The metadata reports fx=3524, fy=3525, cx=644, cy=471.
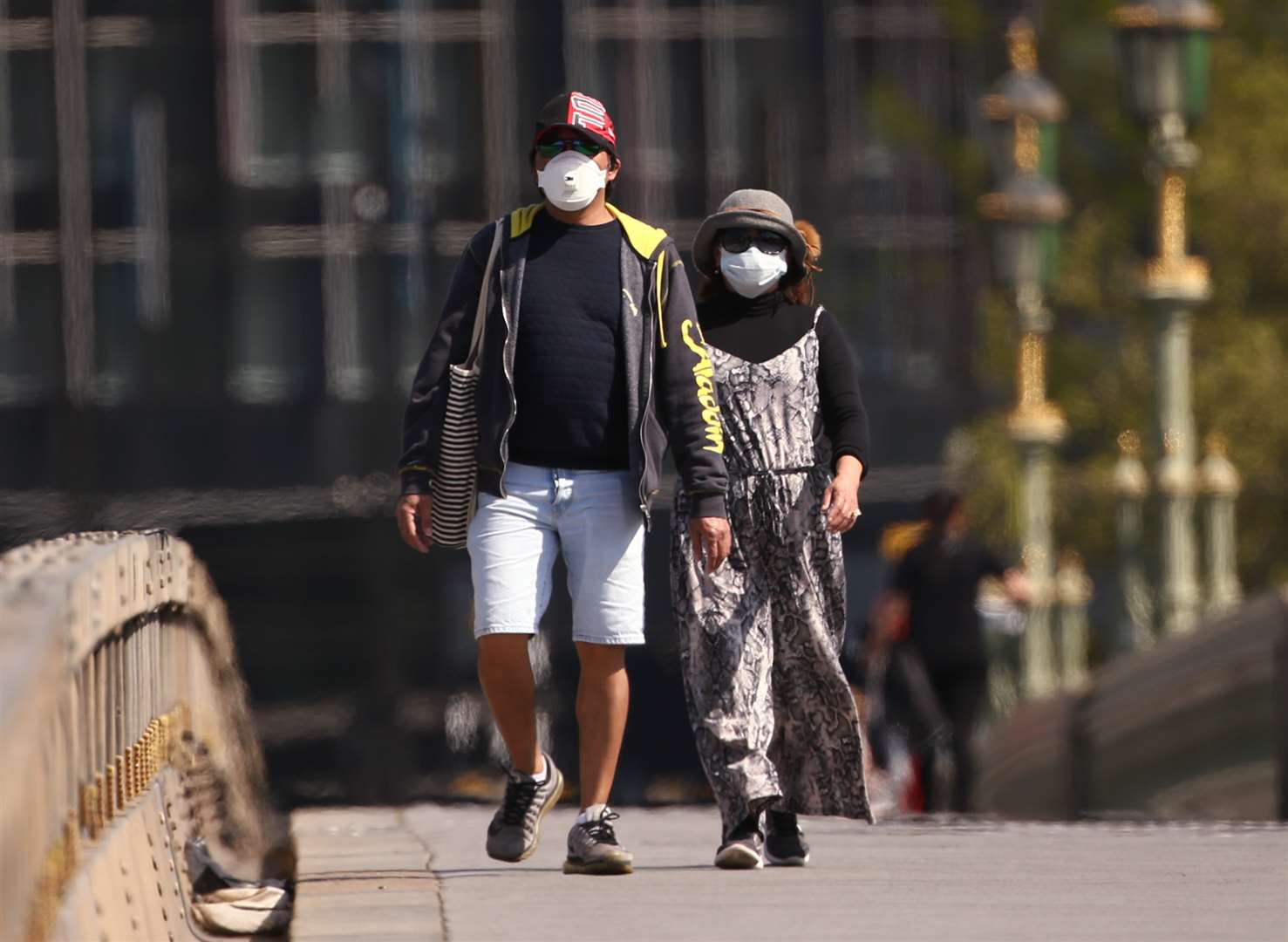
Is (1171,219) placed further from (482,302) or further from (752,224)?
(482,302)

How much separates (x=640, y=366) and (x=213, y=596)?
492 centimetres

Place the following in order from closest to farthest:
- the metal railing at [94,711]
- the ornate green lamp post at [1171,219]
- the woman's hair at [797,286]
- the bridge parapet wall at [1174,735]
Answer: the metal railing at [94,711] < the woman's hair at [797,286] < the bridge parapet wall at [1174,735] < the ornate green lamp post at [1171,219]

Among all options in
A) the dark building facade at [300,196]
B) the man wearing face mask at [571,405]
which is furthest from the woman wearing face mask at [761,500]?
the dark building facade at [300,196]

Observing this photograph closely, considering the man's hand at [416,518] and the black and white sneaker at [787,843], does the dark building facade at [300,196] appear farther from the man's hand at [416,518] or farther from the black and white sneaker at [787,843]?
the man's hand at [416,518]

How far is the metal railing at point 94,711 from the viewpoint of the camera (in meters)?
Answer: 4.25

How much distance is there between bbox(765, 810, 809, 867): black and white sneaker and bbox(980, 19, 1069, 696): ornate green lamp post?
49.1ft

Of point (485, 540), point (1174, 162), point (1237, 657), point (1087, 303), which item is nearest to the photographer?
point (485, 540)

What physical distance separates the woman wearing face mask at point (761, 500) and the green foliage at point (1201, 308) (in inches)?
661

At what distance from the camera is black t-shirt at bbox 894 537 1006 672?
633 inches

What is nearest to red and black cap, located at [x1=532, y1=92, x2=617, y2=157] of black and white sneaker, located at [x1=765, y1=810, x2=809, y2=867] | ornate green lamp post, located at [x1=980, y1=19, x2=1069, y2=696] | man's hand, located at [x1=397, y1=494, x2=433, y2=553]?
man's hand, located at [x1=397, y1=494, x2=433, y2=553]

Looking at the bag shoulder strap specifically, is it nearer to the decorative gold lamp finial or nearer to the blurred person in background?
the blurred person in background

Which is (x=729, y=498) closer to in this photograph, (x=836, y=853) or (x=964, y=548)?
(x=836, y=853)

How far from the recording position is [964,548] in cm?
1619

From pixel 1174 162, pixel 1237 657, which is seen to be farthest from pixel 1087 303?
pixel 1237 657
